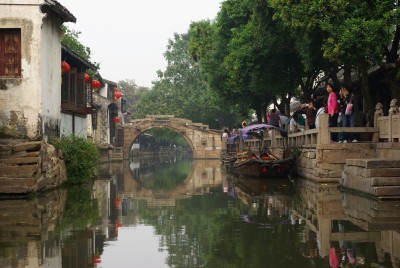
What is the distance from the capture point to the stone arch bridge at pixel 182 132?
5872cm

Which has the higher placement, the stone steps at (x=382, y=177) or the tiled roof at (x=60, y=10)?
the tiled roof at (x=60, y=10)

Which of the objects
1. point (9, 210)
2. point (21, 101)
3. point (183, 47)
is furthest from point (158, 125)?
point (9, 210)

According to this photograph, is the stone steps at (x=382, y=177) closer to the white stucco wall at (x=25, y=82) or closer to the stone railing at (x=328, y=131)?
the stone railing at (x=328, y=131)

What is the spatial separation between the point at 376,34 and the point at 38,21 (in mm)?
9500

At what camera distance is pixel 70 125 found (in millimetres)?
24906

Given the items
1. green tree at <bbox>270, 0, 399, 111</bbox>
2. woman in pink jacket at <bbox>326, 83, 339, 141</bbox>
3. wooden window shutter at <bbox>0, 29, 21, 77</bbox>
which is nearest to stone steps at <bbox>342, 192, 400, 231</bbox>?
green tree at <bbox>270, 0, 399, 111</bbox>

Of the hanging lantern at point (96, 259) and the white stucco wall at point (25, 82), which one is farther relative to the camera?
the white stucco wall at point (25, 82)

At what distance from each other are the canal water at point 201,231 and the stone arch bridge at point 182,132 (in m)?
42.4

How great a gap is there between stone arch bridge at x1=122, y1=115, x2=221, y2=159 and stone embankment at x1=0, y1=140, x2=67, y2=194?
4215cm

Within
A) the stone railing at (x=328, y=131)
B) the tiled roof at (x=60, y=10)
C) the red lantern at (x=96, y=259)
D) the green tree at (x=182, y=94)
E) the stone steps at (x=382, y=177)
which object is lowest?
the red lantern at (x=96, y=259)

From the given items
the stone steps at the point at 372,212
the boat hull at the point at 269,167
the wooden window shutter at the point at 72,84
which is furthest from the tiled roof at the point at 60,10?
the stone steps at the point at 372,212

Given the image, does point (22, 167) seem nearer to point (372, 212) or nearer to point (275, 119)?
point (372, 212)

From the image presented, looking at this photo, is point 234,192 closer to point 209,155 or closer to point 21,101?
point 21,101

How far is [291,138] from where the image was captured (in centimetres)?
2512
